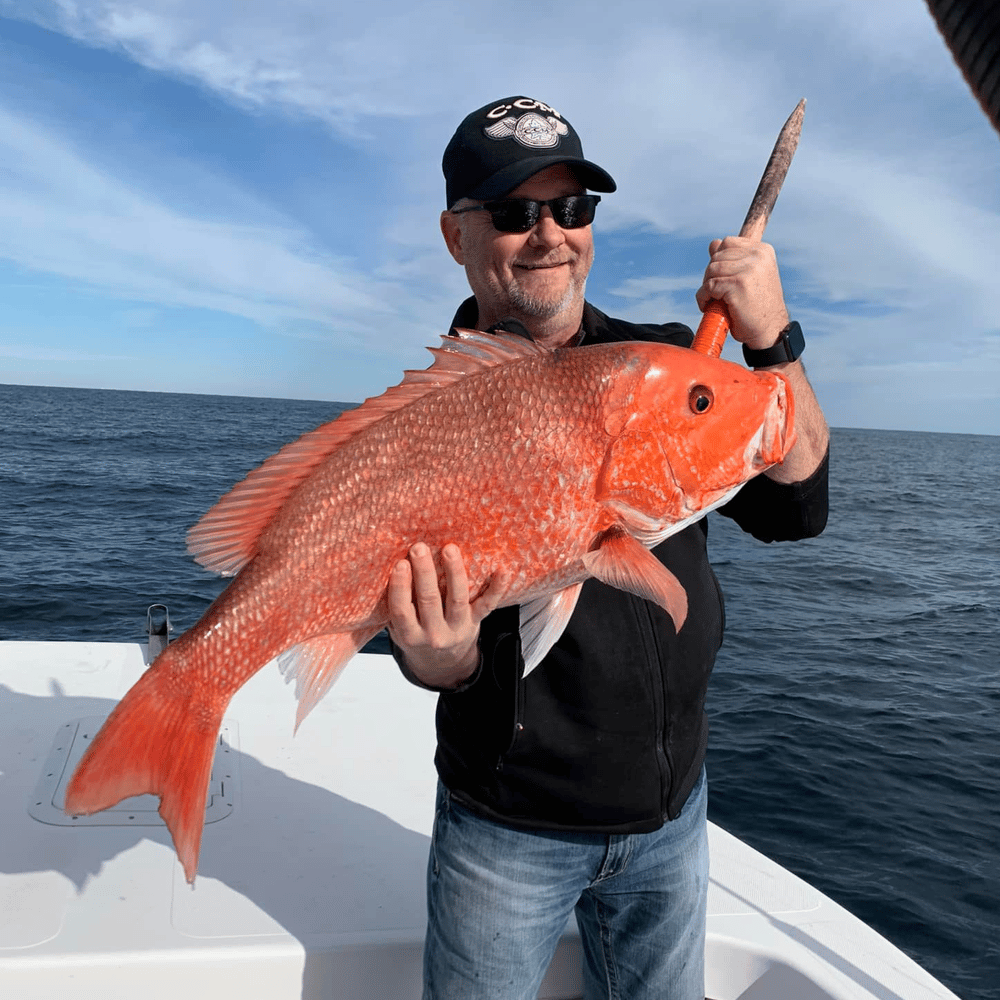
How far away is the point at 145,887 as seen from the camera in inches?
121

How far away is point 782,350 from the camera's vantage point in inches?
86.6

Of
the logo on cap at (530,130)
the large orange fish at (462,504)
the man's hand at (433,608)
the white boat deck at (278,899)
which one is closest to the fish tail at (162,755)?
the large orange fish at (462,504)

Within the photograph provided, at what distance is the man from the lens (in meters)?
2.21

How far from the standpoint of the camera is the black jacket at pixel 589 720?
222 cm

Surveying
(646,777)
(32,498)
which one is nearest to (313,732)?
(646,777)

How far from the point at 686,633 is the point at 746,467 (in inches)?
22.2

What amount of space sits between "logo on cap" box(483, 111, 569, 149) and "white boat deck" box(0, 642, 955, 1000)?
262 cm

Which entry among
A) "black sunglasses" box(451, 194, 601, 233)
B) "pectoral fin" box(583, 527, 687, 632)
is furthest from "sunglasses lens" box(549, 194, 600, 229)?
"pectoral fin" box(583, 527, 687, 632)

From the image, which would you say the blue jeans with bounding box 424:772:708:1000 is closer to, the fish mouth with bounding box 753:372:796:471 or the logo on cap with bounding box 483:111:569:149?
the fish mouth with bounding box 753:372:796:471

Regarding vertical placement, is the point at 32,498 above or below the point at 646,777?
below

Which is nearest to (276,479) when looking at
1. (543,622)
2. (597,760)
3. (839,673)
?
(543,622)

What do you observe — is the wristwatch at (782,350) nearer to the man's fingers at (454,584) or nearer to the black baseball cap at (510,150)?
the black baseball cap at (510,150)

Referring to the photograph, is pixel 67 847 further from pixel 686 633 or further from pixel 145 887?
pixel 686 633

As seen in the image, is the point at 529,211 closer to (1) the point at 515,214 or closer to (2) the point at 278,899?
(1) the point at 515,214
